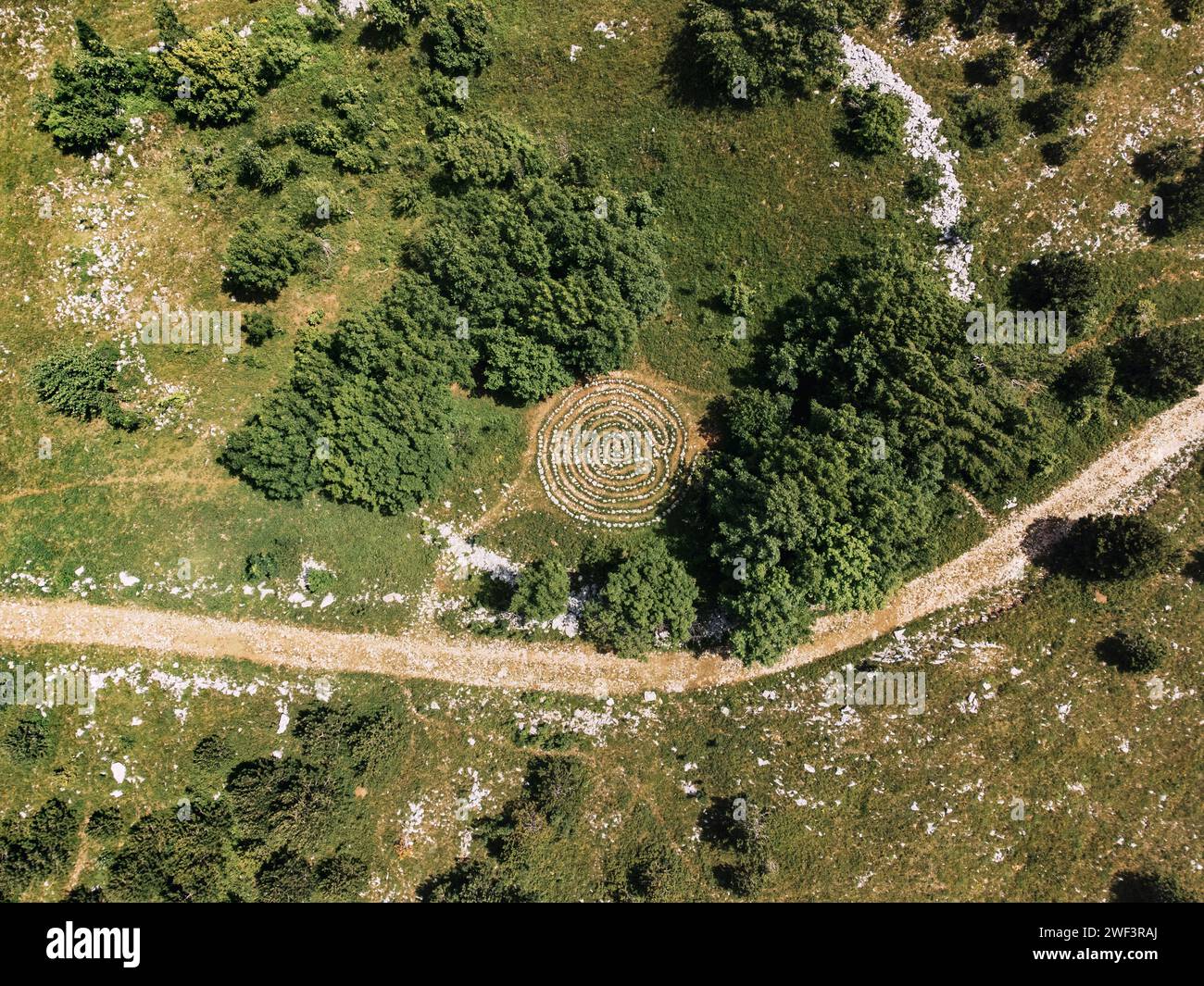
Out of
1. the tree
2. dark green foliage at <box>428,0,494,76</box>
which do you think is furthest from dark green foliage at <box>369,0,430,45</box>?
the tree

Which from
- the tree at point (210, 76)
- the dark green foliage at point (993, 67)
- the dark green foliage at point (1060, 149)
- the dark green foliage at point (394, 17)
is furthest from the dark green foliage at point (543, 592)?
the dark green foliage at point (993, 67)

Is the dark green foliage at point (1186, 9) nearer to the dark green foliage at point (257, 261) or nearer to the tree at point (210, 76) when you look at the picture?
the dark green foliage at point (257, 261)

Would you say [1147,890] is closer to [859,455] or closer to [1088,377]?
[859,455]

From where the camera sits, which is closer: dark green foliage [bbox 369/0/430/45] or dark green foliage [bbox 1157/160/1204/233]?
dark green foliage [bbox 1157/160/1204/233]

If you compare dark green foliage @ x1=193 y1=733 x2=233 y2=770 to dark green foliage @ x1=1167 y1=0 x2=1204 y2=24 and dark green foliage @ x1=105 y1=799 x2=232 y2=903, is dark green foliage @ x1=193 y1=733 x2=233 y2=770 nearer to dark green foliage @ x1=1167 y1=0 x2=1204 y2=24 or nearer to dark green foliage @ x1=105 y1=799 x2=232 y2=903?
dark green foliage @ x1=105 y1=799 x2=232 y2=903

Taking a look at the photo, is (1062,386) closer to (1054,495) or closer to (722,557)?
(1054,495)

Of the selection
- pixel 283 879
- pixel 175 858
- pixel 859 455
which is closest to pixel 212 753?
pixel 175 858
